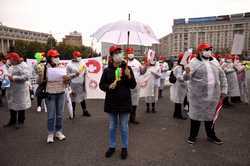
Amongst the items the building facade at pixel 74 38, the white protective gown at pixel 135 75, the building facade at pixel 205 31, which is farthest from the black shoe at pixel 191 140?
the building facade at pixel 74 38

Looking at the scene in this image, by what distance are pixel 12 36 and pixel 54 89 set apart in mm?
112456

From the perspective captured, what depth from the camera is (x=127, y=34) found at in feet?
17.8

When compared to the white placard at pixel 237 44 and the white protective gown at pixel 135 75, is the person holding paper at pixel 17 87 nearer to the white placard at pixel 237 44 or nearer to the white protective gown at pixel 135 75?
the white protective gown at pixel 135 75

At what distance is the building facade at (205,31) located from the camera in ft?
317

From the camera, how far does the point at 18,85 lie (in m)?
4.88

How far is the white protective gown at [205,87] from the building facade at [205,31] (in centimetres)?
9980

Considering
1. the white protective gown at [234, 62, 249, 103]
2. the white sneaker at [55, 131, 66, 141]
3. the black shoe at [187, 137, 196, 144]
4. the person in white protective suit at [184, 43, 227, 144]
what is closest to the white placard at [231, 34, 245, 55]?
the white protective gown at [234, 62, 249, 103]

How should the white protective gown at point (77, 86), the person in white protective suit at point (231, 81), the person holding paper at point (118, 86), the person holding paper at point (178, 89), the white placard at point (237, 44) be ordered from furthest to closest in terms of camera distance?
the white placard at point (237, 44) < the person in white protective suit at point (231, 81) < the white protective gown at point (77, 86) < the person holding paper at point (178, 89) < the person holding paper at point (118, 86)

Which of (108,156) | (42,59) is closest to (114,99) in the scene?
(108,156)

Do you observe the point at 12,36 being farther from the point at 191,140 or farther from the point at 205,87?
the point at 205,87

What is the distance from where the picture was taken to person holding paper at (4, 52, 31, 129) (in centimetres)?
474

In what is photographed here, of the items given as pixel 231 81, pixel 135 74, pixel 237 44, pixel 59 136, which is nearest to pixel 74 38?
pixel 237 44

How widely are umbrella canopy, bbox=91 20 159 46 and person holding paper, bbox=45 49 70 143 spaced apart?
54.3 inches

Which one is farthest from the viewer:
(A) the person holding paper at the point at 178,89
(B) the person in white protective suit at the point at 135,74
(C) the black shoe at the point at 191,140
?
(A) the person holding paper at the point at 178,89
